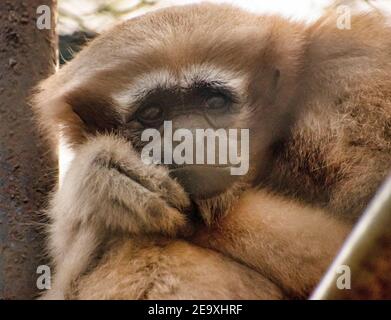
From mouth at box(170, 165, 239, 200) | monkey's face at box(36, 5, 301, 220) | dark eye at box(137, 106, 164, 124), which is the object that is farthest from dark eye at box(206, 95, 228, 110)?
mouth at box(170, 165, 239, 200)

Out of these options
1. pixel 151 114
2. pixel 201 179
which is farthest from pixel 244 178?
pixel 151 114

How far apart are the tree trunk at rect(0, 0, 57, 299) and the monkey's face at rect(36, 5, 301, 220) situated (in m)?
0.15

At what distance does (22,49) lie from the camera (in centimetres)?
259

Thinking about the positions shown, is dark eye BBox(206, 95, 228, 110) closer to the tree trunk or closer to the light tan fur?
the light tan fur

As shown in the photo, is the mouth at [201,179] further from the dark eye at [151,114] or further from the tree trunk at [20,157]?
the tree trunk at [20,157]

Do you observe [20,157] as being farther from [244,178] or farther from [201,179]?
[244,178]

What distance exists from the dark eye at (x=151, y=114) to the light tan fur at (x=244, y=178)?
74 mm

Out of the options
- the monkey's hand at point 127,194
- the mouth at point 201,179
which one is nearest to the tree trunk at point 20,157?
the monkey's hand at point 127,194

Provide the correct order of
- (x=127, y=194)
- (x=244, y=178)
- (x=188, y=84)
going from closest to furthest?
(x=127, y=194) < (x=244, y=178) < (x=188, y=84)

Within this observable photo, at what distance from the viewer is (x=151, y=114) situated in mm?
2441

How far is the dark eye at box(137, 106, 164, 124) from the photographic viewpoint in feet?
7.97

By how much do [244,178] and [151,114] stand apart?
0.45 m

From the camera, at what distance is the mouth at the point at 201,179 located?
212 cm

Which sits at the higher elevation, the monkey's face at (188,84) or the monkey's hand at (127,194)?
the monkey's face at (188,84)
